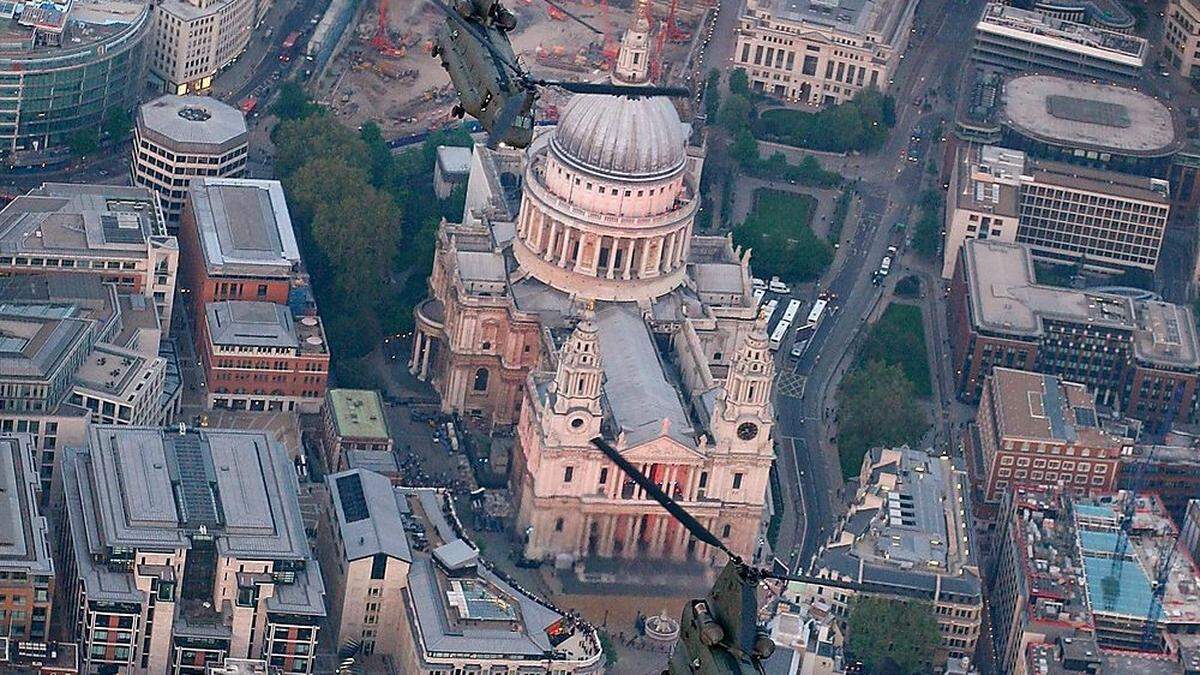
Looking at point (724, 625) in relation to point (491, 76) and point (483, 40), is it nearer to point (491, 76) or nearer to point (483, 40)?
point (491, 76)

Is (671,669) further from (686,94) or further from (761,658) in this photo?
(686,94)

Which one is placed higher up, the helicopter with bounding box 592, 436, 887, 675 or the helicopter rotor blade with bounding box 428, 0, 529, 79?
the helicopter rotor blade with bounding box 428, 0, 529, 79

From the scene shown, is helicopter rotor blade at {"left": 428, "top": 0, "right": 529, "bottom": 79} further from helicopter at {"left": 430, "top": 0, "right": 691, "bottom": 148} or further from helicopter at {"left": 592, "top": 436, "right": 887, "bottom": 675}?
helicopter at {"left": 592, "top": 436, "right": 887, "bottom": 675}

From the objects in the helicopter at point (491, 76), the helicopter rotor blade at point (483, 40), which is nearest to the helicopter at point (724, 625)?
the helicopter at point (491, 76)

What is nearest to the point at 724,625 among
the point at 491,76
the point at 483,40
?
the point at 491,76

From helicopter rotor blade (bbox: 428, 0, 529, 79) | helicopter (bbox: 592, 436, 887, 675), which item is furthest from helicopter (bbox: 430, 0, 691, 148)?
helicopter (bbox: 592, 436, 887, 675)

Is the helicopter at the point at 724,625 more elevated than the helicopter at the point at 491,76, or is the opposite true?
the helicopter at the point at 491,76

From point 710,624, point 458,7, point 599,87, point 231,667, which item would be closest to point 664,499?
point 710,624

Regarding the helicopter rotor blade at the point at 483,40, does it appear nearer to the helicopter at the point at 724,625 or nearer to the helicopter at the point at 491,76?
the helicopter at the point at 491,76
